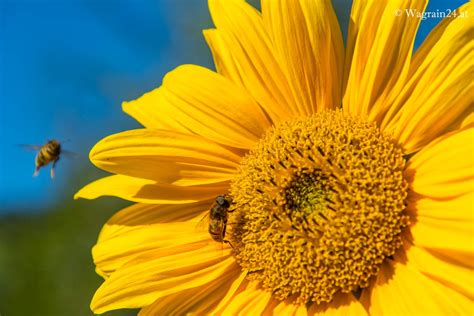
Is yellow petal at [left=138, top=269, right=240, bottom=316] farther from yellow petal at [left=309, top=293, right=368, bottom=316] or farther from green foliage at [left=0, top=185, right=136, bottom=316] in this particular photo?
green foliage at [left=0, top=185, right=136, bottom=316]

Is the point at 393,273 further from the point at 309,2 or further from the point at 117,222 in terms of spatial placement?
the point at 117,222

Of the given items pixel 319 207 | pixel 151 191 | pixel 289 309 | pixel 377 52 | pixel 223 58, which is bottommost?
pixel 289 309

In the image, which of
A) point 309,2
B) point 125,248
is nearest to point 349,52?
point 309,2

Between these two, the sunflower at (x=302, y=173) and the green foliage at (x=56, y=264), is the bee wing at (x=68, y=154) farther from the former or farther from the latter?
the green foliage at (x=56, y=264)

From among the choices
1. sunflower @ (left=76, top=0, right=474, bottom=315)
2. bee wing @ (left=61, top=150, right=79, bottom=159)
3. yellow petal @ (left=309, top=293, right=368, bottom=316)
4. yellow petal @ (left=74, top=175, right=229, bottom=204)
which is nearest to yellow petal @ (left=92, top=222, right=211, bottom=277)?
sunflower @ (left=76, top=0, right=474, bottom=315)

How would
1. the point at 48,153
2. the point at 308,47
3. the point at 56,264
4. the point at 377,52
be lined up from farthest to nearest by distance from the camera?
the point at 56,264 < the point at 48,153 < the point at 308,47 < the point at 377,52

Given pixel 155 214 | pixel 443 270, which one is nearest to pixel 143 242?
pixel 155 214

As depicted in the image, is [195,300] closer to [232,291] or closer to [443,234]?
[232,291]
